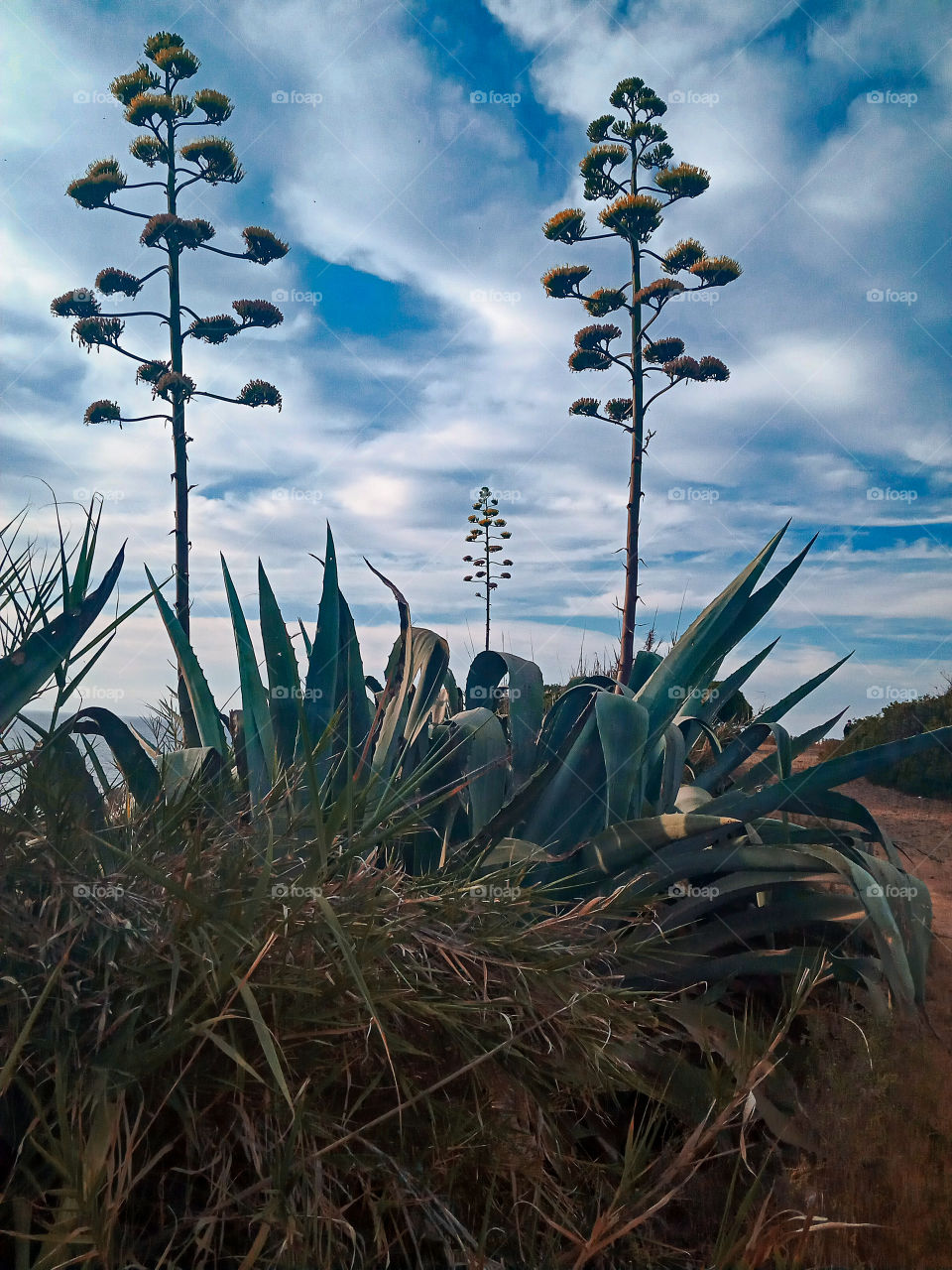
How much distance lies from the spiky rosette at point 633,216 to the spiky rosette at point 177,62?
5858 millimetres

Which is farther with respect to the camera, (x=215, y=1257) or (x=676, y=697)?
(x=676, y=697)

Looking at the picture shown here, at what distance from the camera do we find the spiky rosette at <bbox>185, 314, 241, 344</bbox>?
486 inches

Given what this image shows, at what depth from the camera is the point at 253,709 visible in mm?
3018

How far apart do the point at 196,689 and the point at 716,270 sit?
10.1m

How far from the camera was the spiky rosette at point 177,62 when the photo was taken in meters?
11.9

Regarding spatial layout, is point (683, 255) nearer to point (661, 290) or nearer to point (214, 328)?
point (661, 290)

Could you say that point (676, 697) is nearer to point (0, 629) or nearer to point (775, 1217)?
point (775, 1217)

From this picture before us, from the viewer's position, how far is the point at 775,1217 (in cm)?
186

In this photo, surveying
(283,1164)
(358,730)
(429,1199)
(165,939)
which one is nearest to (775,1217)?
(429,1199)

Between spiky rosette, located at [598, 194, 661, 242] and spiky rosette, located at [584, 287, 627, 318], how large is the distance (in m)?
0.70

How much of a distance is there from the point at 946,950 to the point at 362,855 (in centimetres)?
303

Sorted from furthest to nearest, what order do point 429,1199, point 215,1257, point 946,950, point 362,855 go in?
point 946,950
point 362,855
point 429,1199
point 215,1257

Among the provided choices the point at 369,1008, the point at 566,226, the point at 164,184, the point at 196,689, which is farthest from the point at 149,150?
the point at 369,1008

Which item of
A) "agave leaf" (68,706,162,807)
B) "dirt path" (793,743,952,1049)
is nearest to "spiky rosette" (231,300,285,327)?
"dirt path" (793,743,952,1049)
